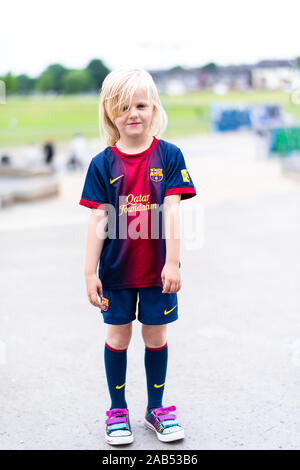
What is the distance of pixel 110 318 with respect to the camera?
263cm

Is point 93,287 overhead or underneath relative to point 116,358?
overhead

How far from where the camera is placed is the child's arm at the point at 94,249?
2576 mm

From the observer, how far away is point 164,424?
8.86ft

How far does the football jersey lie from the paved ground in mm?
810

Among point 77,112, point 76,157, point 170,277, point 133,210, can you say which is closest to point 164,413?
point 170,277

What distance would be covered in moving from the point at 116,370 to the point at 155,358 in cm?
19

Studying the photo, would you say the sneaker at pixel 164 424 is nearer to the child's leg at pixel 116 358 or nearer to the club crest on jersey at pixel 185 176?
the child's leg at pixel 116 358

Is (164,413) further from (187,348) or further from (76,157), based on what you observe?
(76,157)

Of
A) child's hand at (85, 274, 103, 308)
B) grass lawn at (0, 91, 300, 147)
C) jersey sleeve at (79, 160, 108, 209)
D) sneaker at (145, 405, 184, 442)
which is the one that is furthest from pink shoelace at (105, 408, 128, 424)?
grass lawn at (0, 91, 300, 147)

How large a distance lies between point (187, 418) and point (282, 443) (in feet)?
1.62

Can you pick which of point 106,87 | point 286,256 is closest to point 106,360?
point 106,87

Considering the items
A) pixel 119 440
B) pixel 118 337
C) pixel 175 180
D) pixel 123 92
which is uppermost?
pixel 123 92

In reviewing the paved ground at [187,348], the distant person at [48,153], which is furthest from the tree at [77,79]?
the paved ground at [187,348]
